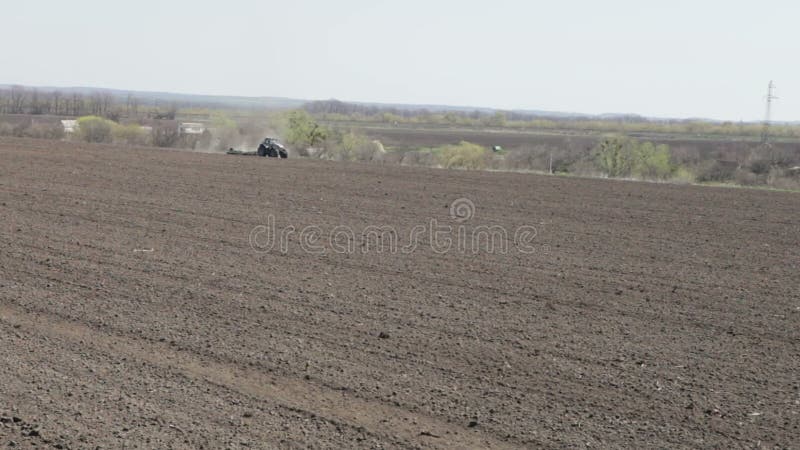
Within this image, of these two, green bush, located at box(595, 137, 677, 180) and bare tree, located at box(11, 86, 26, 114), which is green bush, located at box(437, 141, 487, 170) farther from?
bare tree, located at box(11, 86, 26, 114)

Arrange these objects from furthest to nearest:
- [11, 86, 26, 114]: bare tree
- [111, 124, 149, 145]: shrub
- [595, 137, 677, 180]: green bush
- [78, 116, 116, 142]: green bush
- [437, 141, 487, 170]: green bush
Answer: [11, 86, 26, 114]: bare tree → [78, 116, 116, 142]: green bush → [111, 124, 149, 145]: shrub → [437, 141, 487, 170]: green bush → [595, 137, 677, 180]: green bush

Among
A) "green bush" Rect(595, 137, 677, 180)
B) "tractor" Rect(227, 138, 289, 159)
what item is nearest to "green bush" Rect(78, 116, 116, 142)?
"tractor" Rect(227, 138, 289, 159)

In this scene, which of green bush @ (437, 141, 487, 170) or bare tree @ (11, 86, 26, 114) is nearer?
green bush @ (437, 141, 487, 170)

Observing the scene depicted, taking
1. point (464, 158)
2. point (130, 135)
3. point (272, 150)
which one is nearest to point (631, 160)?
point (464, 158)

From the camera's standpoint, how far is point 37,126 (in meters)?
45.1

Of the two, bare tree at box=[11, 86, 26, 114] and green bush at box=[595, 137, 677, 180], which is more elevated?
bare tree at box=[11, 86, 26, 114]

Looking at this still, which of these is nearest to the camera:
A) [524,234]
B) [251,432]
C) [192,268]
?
[251,432]

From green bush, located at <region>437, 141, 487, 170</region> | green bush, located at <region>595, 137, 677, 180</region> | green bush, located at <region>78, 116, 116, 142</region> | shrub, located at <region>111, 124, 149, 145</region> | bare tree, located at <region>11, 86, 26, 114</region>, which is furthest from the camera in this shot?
bare tree, located at <region>11, 86, 26, 114</region>

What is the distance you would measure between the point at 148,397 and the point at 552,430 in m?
3.23

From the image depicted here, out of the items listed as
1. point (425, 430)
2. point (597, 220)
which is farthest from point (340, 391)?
point (597, 220)

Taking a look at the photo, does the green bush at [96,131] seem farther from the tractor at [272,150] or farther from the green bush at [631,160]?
the green bush at [631,160]

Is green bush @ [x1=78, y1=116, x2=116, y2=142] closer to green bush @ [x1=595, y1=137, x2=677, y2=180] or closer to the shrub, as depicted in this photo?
the shrub

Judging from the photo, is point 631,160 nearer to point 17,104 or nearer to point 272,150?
point 272,150

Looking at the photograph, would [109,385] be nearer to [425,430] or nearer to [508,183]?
[425,430]
